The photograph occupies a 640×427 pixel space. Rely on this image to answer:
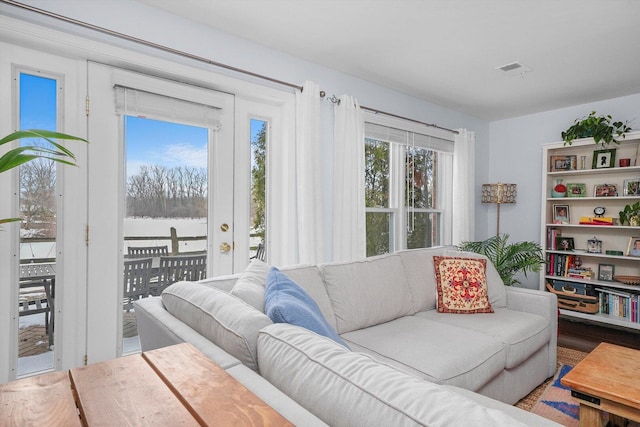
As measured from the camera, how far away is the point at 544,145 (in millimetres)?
4422

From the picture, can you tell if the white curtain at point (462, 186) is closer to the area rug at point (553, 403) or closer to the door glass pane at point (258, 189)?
the area rug at point (553, 403)

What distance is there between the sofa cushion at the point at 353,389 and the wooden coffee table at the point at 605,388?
1.39 meters

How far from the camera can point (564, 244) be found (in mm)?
4430


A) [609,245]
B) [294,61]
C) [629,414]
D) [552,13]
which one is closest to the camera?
[629,414]

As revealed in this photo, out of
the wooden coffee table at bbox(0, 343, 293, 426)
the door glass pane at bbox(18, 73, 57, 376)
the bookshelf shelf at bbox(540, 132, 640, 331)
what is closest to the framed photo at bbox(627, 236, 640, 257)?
the bookshelf shelf at bbox(540, 132, 640, 331)

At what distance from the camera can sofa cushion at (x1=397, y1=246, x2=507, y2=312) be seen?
2656 millimetres

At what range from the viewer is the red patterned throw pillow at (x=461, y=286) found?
264 centimetres

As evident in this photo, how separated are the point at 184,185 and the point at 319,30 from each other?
1.44 m

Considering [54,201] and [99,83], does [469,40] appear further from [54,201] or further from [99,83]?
[54,201]

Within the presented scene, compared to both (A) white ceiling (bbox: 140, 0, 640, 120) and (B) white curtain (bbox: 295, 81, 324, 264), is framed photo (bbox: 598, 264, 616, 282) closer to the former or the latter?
(A) white ceiling (bbox: 140, 0, 640, 120)

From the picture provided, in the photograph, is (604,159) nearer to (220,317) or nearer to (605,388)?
(605,388)

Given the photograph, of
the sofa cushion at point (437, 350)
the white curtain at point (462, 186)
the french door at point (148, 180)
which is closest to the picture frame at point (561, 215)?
the white curtain at point (462, 186)

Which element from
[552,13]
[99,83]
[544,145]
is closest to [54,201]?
[99,83]

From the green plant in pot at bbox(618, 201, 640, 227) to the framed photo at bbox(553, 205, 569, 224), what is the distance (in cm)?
58
